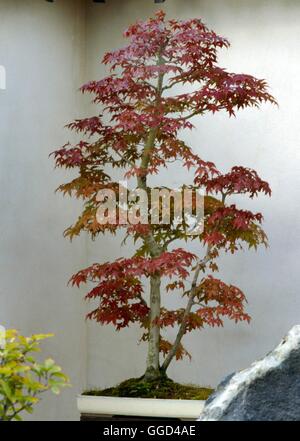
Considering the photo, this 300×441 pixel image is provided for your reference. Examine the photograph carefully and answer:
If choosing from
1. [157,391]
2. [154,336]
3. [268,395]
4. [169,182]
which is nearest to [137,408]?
[157,391]

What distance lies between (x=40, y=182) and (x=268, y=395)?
2.68 meters

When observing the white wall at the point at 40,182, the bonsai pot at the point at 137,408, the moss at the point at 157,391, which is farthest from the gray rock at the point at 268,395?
the white wall at the point at 40,182

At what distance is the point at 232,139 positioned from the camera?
589 centimetres

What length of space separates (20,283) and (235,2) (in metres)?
2.32

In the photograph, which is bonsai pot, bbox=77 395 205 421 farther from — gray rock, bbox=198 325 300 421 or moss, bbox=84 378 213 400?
gray rock, bbox=198 325 300 421

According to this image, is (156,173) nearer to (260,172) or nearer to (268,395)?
(260,172)

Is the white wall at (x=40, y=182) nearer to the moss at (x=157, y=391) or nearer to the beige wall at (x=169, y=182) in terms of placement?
the beige wall at (x=169, y=182)

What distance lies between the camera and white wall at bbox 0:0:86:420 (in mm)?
5305

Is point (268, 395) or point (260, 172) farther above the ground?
point (260, 172)

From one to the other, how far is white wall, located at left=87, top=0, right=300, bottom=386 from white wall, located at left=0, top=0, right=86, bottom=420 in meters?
0.38

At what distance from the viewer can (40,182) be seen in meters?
5.62

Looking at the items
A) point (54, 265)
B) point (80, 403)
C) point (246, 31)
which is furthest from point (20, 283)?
point (246, 31)

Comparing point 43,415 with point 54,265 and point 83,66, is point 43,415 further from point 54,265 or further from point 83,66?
point 83,66

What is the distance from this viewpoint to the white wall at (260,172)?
18.8 feet
